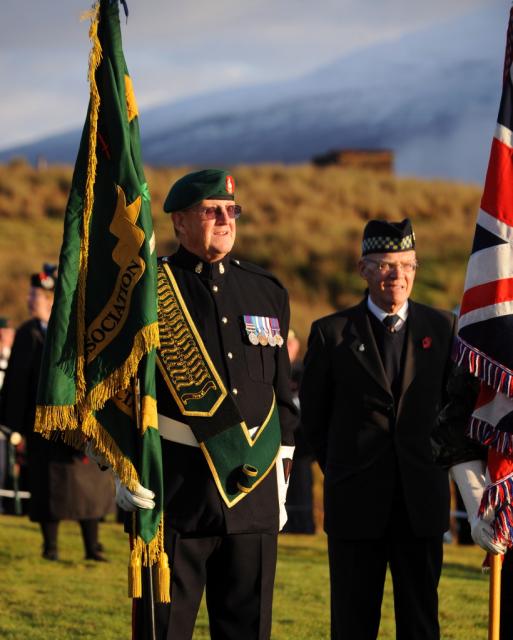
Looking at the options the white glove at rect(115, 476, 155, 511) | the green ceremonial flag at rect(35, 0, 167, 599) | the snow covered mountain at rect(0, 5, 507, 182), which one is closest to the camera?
the white glove at rect(115, 476, 155, 511)

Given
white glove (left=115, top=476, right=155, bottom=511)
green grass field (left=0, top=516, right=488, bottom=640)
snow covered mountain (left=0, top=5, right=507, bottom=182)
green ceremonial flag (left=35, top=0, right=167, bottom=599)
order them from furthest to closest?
snow covered mountain (left=0, top=5, right=507, bottom=182), green grass field (left=0, top=516, right=488, bottom=640), green ceremonial flag (left=35, top=0, right=167, bottom=599), white glove (left=115, top=476, right=155, bottom=511)

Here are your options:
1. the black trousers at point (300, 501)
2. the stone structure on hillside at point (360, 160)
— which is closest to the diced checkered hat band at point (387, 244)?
the black trousers at point (300, 501)

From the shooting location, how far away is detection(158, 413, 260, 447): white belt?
201 inches

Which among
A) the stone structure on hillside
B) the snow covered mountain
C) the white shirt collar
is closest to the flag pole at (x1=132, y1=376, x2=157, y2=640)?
the white shirt collar

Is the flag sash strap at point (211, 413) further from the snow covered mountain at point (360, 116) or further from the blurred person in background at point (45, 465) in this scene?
the snow covered mountain at point (360, 116)

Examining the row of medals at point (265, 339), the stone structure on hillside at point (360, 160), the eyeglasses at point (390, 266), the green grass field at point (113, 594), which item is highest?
the stone structure on hillside at point (360, 160)

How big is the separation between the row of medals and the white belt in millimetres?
432

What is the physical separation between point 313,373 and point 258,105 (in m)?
82.4

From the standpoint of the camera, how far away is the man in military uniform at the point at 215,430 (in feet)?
16.6

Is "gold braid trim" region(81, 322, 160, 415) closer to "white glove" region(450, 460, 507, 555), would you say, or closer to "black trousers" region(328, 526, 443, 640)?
"white glove" region(450, 460, 507, 555)

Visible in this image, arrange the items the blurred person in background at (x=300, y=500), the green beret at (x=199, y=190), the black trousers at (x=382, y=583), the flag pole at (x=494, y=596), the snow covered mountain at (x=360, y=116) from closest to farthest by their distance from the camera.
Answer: the flag pole at (x=494, y=596)
the green beret at (x=199, y=190)
the black trousers at (x=382, y=583)
the blurred person in background at (x=300, y=500)
the snow covered mountain at (x=360, y=116)

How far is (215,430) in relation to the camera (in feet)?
16.7

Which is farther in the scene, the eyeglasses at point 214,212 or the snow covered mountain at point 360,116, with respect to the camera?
the snow covered mountain at point 360,116

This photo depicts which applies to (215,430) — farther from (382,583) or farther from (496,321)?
(382,583)
